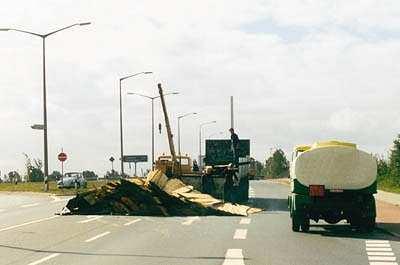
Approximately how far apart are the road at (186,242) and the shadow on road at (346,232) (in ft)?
0.08

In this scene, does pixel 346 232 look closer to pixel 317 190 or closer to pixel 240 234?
pixel 317 190

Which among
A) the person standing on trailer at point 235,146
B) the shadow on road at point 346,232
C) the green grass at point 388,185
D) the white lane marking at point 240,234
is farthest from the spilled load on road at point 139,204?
the green grass at point 388,185

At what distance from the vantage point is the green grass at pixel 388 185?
168ft

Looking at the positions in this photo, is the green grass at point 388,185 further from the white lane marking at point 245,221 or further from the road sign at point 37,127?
the white lane marking at point 245,221

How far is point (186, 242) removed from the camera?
18.5 m

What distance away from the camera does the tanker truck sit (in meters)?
21.0

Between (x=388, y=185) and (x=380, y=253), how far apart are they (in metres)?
39.7

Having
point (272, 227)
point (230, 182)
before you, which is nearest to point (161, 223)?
point (272, 227)

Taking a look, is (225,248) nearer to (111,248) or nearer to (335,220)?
(111,248)

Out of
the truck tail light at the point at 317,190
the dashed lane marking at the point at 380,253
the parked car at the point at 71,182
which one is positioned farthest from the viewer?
the parked car at the point at 71,182

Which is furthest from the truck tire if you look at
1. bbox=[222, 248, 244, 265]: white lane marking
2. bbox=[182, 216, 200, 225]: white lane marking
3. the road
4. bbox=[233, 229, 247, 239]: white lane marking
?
bbox=[222, 248, 244, 265]: white lane marking

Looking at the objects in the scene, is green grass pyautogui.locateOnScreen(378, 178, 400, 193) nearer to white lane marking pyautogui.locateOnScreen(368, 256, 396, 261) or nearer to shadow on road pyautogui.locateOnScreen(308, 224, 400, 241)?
shadow on road pyautogui.locateOnScreen(308, 224, 400, 241)

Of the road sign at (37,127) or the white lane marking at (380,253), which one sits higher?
the road sign at (37,127)

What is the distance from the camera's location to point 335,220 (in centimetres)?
2189
